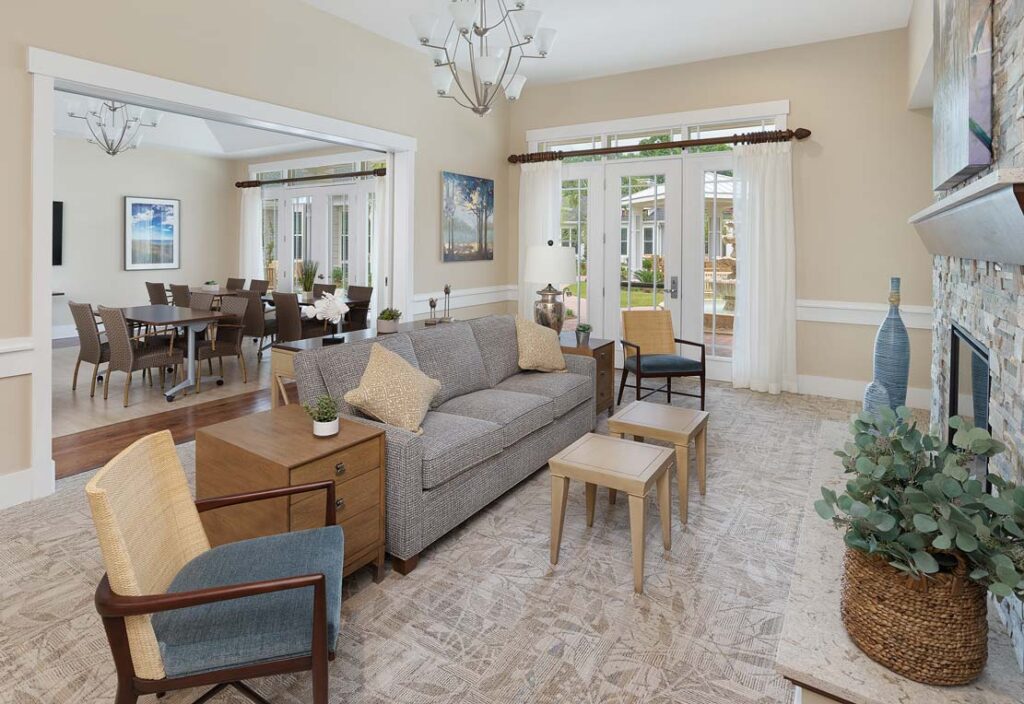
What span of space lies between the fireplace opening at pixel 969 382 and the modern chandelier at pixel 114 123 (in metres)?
7.74

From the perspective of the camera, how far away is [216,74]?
407 cm

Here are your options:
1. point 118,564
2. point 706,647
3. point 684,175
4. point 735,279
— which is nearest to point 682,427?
point 706,647

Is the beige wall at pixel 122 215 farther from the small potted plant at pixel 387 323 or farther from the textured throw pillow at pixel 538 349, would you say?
the textured throw pillow at pixel 538 349

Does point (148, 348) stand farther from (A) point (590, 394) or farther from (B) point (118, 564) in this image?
(B) point (118, 564)

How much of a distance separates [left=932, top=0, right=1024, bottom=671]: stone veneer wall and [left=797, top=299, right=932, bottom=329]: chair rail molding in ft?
11.3

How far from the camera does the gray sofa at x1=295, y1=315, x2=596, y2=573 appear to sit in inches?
101

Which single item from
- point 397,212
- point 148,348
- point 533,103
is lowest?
point 148,348

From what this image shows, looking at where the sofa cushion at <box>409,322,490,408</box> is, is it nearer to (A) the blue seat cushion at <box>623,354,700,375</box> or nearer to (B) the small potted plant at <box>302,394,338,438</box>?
(B) the small potted plant at <box>302,394,338,438</box>

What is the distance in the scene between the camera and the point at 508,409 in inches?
133

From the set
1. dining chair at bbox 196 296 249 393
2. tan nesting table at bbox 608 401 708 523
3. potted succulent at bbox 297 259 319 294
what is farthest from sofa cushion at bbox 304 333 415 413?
potted succulent at bbox 297 259 319 294

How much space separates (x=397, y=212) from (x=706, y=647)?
15.5ft

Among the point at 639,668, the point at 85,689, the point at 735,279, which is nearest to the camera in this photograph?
the point at 85,689

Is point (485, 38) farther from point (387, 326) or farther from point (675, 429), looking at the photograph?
point (675, 429)

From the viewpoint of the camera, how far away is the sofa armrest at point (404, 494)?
2523 millimetres
